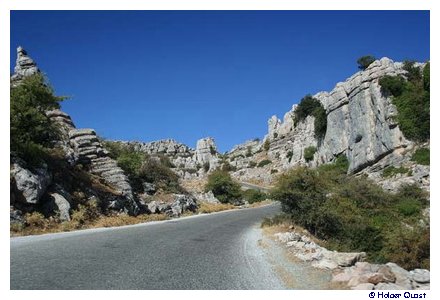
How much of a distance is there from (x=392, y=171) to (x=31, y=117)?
32.5 meters

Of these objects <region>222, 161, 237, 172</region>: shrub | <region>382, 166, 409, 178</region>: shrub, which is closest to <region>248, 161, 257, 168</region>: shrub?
<region>222, 161, 237, 172</region>: shrub

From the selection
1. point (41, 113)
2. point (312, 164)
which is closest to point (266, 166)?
point (312, 164)

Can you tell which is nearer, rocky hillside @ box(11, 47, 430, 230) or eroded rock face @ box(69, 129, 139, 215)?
rocky hillside @ box(11, 47, 430, 230)

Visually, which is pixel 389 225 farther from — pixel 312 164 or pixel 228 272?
pixel 312 164

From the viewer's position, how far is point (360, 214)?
27422 millimetres

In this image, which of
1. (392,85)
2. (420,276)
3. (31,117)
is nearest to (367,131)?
(392,85)

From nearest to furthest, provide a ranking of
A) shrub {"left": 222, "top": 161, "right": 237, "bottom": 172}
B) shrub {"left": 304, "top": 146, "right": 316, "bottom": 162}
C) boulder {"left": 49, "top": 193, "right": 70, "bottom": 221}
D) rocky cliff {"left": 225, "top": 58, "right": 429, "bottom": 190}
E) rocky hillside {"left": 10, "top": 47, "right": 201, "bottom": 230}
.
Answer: rocky hillside {"left": 10, "top": 47, "right": 201, "bottom": 230} → boulder {"left": 49, "top": 193, "right": 70, "bottom": 221} → rocky cliff {"left": 225, "top": 58, "right": 429, "bottom": 190} → shrub {"left": 304, "top": 146, "right": 316, "bottom": 162} → shrub {"left": 222, "top": 161, "right": 237, "bottom": 172}

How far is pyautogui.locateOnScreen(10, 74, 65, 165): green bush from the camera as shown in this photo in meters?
22.0

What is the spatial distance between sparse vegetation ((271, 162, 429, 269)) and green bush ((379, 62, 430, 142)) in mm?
12269

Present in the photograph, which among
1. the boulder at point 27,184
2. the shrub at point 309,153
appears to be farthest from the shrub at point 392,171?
the boulder at point 27,184

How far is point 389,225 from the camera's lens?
25203 mm

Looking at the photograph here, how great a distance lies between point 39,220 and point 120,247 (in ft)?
27.0

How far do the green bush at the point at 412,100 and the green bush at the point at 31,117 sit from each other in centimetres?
3369

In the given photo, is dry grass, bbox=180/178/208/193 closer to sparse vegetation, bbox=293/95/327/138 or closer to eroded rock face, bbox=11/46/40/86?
sparse vegetation, bbox=293/95/327/138
